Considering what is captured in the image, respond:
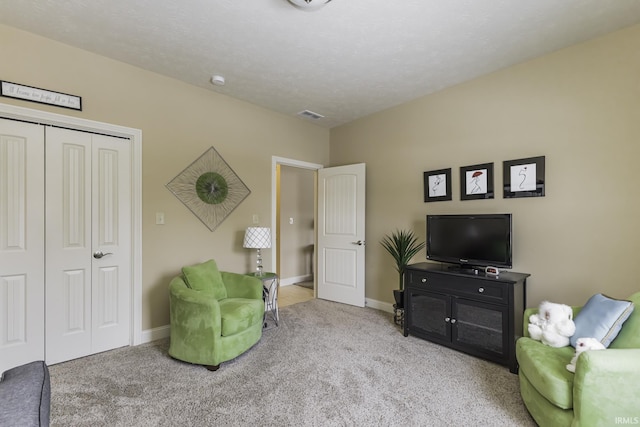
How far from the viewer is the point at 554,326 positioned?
1917 mm

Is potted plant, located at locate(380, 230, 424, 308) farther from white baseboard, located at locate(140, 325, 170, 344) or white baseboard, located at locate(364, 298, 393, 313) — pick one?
white baseboard, located at locate(140, 325, 170, 344)

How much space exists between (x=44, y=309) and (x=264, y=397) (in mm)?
1996

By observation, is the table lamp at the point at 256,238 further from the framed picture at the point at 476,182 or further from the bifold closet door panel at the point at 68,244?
the framed picture at the point at 476,182

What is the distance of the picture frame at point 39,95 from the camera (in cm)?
226

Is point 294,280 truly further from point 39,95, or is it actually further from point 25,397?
point 25,397

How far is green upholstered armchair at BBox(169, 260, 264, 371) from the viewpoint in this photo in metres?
2.35

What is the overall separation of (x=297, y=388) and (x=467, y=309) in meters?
1.63

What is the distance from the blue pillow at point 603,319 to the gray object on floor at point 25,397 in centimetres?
263

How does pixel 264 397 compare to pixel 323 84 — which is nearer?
pixel 264 397

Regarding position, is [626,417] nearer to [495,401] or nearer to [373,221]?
[495,401]

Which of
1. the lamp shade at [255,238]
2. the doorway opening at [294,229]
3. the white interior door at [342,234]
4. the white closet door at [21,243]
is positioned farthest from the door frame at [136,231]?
the doorway opening at [294,229]

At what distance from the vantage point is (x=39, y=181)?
2.42 m

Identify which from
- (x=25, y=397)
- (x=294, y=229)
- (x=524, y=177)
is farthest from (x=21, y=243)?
(x=524, y=177)

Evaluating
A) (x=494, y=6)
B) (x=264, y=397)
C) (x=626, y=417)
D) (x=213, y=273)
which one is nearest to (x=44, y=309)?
(x=213, y=273)
